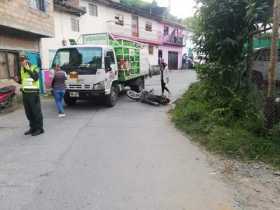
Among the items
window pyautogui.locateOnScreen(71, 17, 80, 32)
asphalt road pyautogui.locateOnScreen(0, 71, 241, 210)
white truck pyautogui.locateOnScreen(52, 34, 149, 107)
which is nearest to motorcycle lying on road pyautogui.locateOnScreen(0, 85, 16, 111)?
white truck pyautogui.locateOnScreen(52, 34, 149, 107)

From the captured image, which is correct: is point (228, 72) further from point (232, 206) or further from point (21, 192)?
point (21, 192)

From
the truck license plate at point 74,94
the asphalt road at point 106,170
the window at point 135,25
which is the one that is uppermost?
the window at point 135,25

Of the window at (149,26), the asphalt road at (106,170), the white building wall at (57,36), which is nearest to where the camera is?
the asphalt road at (106,170)

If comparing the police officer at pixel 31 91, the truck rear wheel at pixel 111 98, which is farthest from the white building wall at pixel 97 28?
the police officer at pixel 31 91

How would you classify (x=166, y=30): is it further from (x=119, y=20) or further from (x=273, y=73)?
(x=273, y=73)

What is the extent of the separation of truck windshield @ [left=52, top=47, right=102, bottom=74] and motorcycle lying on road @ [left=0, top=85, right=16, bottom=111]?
202 cm

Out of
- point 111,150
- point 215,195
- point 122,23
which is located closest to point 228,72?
point 111,150

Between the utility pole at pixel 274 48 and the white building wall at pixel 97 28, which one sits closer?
the utility pole at pixel 274 48

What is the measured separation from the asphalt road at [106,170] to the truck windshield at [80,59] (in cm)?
271

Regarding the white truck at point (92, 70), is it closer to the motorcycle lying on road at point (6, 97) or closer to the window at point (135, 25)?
the motorcycle lying on road at point (6, 97)

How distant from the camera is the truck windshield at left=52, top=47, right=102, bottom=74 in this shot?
10.7 metres

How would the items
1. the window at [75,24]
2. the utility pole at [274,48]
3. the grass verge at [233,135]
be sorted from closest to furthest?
the grass verge at [233,135]
the utility pole at [274,48]
the window at [75,24]

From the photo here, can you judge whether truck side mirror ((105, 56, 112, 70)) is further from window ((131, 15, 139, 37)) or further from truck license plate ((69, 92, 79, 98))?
window ((131, 15, 139, 37))

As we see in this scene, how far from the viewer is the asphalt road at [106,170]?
402 cm
